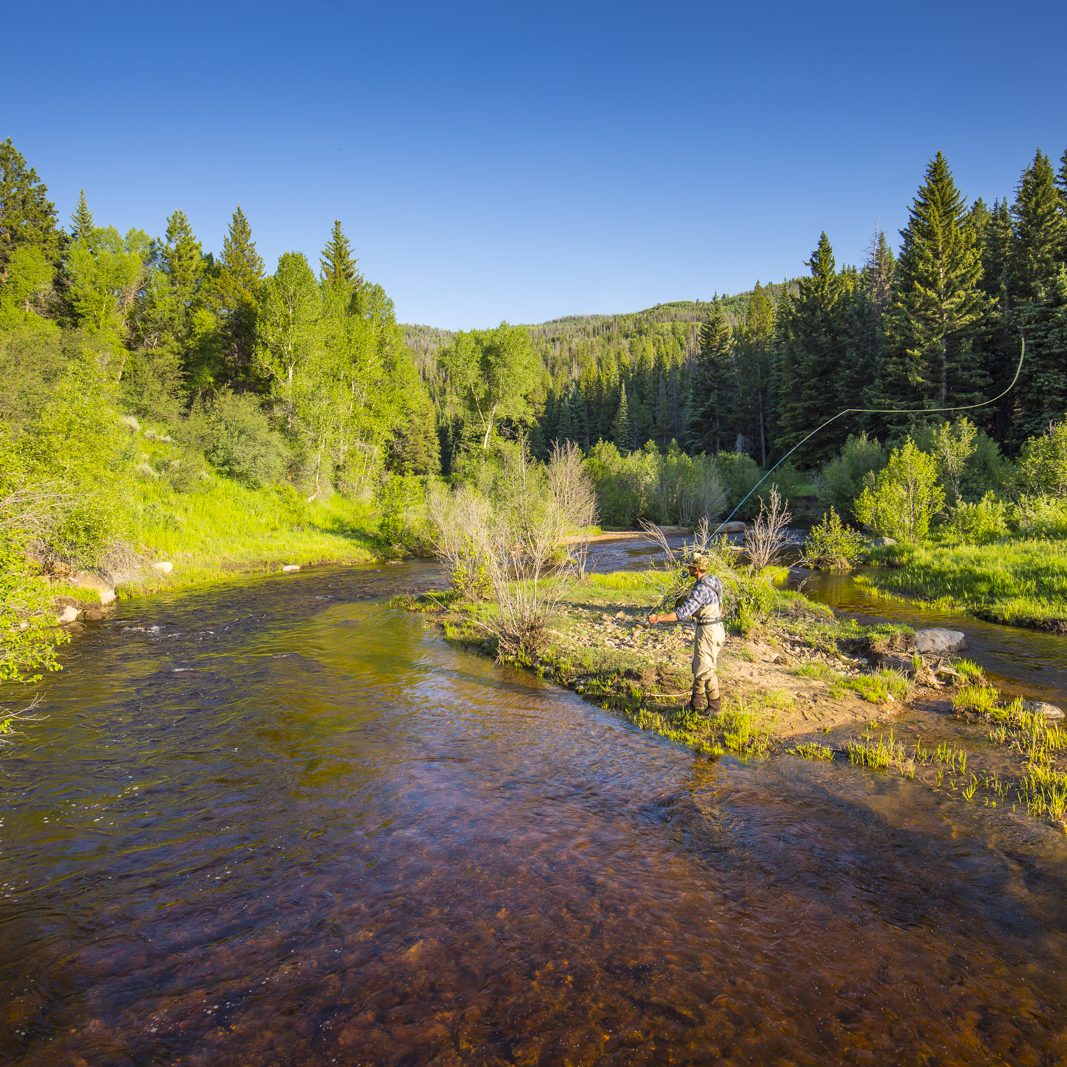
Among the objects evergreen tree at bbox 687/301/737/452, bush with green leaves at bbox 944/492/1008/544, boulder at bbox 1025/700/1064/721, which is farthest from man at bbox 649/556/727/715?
evergreen tree at bbox 687/301/737/452

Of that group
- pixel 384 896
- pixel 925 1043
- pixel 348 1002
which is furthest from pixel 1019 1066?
pixel 384 896

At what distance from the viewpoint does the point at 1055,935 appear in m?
4.85

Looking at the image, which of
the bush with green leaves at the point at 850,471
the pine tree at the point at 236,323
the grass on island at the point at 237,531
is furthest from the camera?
the pine tree at the point at 236,323

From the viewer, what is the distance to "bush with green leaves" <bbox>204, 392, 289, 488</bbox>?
114 feet

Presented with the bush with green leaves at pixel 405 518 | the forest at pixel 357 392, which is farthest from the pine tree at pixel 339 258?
the bush with green leaves at pixel 405 518

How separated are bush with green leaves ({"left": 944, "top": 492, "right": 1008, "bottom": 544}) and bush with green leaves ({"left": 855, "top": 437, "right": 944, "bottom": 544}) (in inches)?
47.3

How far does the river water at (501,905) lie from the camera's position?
4.11 m

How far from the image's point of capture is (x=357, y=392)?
147 ft

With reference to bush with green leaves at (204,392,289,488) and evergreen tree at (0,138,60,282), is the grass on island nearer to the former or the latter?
bush with green leaves at (204,392,289,488)

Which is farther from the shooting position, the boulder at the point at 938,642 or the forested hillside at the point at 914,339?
the forested hillside at the point at 914,339

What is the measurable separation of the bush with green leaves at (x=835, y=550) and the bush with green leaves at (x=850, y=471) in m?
10.6

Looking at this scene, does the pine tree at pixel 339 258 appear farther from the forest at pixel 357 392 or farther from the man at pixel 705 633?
the man at pixel 705 633

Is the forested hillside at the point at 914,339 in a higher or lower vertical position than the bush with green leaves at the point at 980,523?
higher

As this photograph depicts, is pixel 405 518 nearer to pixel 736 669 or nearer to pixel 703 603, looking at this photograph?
pixel 736 669
